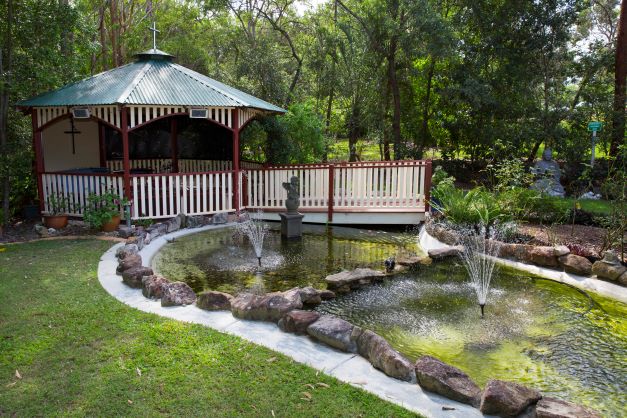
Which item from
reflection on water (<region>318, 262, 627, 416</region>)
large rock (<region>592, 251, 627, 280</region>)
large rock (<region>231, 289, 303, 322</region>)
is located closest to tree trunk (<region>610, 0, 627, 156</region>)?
large rock (<region>592, 251, 627, 280</region>)

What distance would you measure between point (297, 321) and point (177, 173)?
5.88 m

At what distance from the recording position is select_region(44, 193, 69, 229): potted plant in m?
8.91

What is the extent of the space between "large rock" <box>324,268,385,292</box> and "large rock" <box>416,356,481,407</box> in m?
2.53

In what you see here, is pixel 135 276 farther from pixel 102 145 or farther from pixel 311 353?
pixel 102 145

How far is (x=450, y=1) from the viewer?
48.3 ft

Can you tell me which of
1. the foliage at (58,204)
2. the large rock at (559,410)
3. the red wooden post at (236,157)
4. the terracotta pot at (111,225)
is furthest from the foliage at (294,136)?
the large rock at (559,410)

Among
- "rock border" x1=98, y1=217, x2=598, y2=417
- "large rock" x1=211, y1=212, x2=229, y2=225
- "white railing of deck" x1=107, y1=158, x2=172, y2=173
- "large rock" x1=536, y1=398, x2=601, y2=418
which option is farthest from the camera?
"white railing of deck" x1=107, y1=158, x2=172, y2=173

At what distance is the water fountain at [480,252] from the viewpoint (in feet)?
22.0

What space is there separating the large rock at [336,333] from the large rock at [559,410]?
149 cm

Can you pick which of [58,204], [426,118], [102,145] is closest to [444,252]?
[58,204]

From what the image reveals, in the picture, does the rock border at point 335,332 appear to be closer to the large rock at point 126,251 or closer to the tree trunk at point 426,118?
the large rock at point 126,251

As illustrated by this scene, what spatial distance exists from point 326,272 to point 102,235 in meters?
A: 4.19

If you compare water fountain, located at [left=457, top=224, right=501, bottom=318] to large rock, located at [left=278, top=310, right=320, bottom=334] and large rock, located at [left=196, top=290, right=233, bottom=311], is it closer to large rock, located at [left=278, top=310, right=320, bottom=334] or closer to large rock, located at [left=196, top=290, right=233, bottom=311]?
large rock, located at [left=278, top=310, right=320, bottom=334]

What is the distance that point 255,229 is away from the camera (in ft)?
31.3
